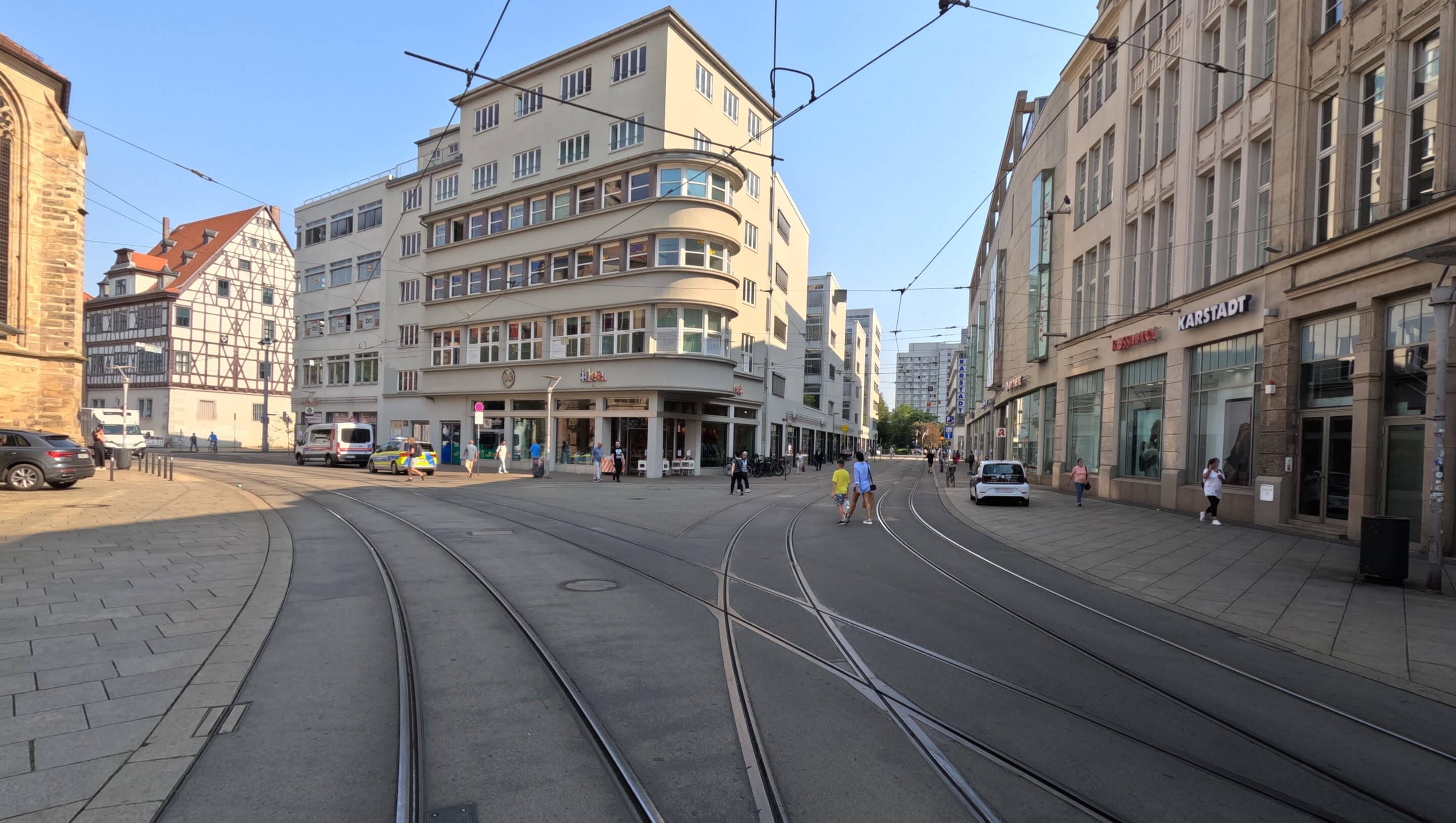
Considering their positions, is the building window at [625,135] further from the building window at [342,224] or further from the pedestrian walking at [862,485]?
the building window at [342,224]

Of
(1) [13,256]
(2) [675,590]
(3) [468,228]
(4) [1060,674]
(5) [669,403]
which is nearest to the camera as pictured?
(4) [1060,674]

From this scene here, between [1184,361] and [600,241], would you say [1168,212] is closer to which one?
[1184,361]

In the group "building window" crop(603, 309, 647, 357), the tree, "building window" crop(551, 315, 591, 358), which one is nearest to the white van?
"building window" crop(551, 315, 591, 358)

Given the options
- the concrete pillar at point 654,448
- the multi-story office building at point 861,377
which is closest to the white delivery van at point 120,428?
the concrete pillar at point 654,448

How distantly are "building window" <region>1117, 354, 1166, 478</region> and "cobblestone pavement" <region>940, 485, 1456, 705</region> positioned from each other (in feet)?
15.0

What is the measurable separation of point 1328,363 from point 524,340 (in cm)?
3163

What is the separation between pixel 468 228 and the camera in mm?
39188

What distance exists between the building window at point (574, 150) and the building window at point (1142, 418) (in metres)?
24.8

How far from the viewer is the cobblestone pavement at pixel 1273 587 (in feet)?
22.4

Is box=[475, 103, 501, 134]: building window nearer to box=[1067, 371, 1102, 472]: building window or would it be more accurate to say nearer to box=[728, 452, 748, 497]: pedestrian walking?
box=[728, 452, 748, 497]: pedestrian walking

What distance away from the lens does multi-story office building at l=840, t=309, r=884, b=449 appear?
96.4 meters

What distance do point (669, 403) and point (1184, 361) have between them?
20.9m

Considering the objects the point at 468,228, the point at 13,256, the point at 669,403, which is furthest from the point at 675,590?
the point at 468,228

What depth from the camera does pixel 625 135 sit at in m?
32.6
